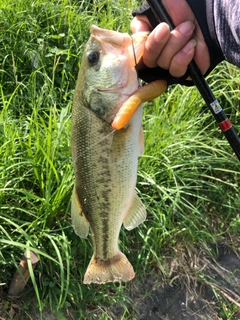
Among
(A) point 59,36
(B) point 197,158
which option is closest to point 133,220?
(B) point 197,158

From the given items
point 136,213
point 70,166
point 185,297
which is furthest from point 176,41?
point 185,297

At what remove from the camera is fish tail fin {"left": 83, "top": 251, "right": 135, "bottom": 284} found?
2.03 meters

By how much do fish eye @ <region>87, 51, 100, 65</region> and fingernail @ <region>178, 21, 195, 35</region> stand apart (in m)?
0.35

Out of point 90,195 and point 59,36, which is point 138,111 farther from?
point 59,36

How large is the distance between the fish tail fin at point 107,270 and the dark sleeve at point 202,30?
0.86 metres

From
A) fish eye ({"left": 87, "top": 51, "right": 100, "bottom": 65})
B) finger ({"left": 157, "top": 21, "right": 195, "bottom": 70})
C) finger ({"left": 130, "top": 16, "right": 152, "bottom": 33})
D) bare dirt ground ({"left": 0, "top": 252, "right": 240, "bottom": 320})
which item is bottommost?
bare dirt ground ({"left": 0, "top": 252, "right": 240, "bottom": 320})

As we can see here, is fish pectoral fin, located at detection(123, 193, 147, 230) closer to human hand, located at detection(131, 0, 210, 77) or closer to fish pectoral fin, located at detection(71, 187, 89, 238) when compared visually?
fish pectoral fin, located at detection(71, 187, 89, 238)

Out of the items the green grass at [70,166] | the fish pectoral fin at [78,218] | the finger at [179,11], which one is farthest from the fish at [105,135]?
the green grass at [70,166]

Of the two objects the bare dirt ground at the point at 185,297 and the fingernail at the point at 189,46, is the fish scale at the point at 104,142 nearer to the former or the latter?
the fingernail at the point at 189,46

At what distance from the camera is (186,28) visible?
68.8 inches

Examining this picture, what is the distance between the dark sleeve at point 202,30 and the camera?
1.77 m

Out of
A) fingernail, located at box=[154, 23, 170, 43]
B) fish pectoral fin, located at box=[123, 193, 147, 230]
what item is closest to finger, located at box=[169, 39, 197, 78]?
fingernail, located at box=[154, 23, 170, 43]

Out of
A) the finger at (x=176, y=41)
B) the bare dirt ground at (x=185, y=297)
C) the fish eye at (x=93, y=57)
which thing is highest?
the fish eye at (x=93, y=57)

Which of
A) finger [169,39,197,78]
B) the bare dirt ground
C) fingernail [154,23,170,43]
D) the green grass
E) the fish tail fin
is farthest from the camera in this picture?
the bare dirt ground
